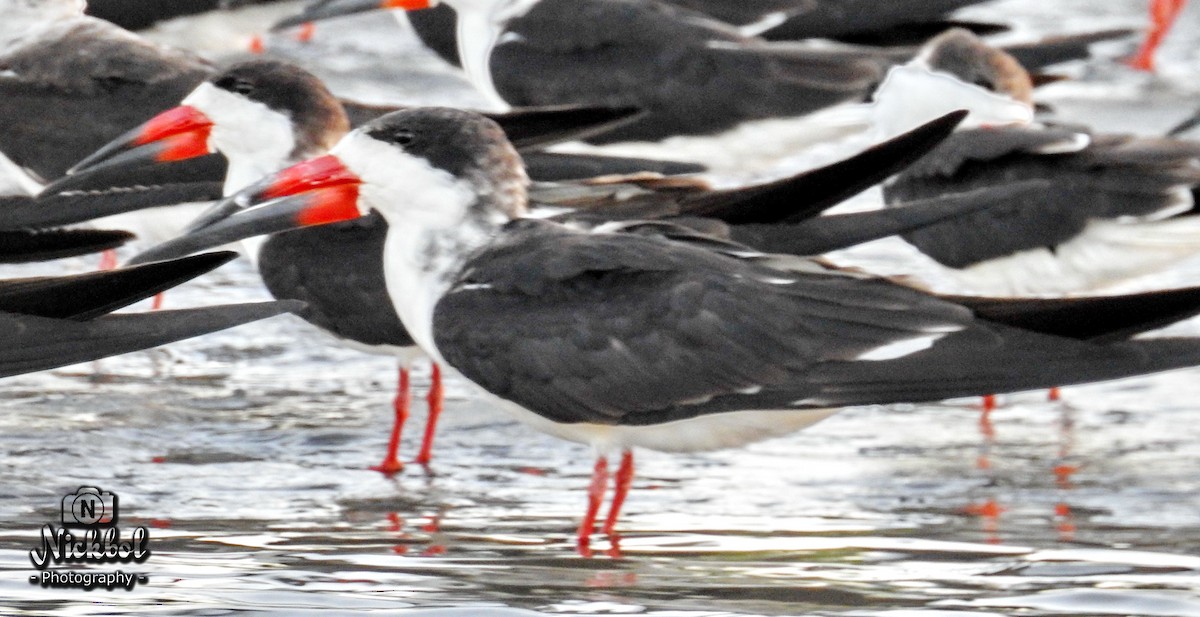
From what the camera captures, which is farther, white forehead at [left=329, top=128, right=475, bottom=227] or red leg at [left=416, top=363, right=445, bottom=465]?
red leg at [left=416, top=363, right=445, bottom=465]

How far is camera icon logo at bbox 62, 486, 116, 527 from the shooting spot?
5.27m

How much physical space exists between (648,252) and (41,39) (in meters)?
3.87

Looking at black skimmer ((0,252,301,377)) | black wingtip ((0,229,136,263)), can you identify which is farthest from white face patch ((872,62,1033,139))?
black skimmer ((0,252,301,377))

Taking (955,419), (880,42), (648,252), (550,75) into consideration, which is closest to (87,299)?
(648,252)

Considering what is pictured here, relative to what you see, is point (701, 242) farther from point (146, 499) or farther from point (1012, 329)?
point (146, 499)

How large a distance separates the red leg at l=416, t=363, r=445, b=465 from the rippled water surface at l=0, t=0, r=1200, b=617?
10 centimetres

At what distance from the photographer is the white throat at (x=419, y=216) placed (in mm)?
5578

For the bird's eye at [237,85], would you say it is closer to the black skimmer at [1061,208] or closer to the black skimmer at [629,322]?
the black skimmer at [629,322]

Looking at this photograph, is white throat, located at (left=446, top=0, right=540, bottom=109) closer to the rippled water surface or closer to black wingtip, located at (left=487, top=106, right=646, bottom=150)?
the rippled water surface

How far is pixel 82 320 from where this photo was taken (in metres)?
4.90

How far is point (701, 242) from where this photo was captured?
5484 mm

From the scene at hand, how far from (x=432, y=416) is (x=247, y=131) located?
1123mm

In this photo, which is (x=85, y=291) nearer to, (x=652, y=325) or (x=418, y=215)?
(x=418, y=215)

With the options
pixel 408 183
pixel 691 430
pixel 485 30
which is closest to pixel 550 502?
pixel 691 430
